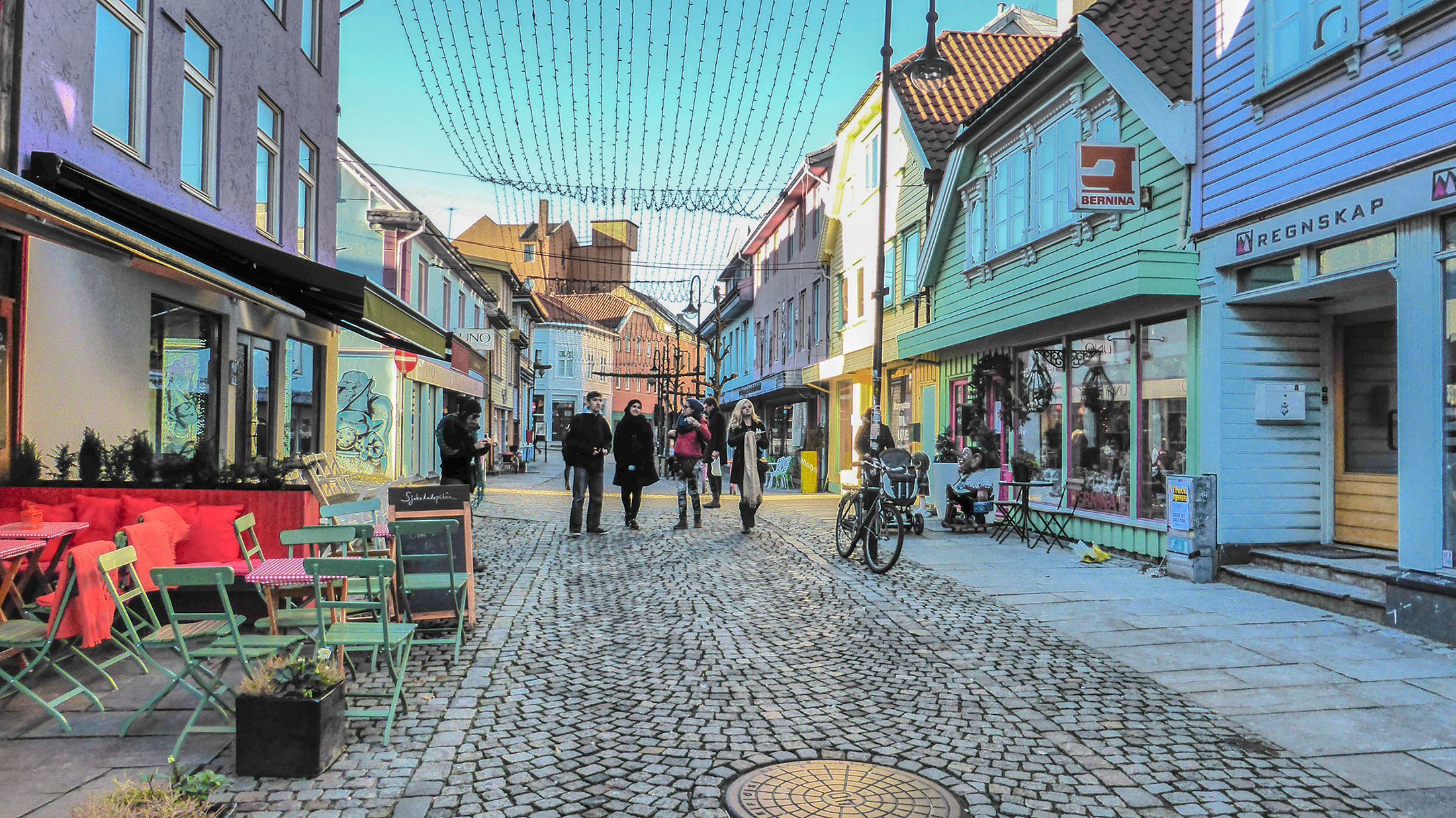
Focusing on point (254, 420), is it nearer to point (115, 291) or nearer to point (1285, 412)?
point (115, 291)

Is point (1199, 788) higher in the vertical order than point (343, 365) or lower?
lower

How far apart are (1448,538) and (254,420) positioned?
12134mm

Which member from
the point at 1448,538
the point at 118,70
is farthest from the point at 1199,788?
the point at 118,70

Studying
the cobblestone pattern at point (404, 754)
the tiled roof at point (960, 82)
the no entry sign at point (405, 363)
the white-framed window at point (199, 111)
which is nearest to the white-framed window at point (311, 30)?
the white-framed window at point (199, 111)

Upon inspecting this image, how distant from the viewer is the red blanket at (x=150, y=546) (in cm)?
556

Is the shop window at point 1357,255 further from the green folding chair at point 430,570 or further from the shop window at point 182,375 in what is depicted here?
the shop window at point 182,375

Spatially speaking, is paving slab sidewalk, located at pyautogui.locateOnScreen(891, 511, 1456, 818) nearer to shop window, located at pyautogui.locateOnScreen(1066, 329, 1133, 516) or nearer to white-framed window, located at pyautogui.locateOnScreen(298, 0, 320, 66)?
shop window, located at pyautogui.locateOnScreen(1066, 329, 1133, 516)

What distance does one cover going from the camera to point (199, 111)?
10484 mm

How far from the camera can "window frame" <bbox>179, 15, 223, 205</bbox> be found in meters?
10.3

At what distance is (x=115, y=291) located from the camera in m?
8.59

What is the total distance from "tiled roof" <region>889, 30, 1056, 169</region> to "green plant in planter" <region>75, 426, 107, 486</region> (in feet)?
43.3

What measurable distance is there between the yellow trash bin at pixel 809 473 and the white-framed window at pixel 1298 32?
51.7ft

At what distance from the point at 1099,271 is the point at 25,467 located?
362 inches

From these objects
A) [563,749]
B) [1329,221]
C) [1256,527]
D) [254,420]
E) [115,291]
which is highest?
[1329,221]
